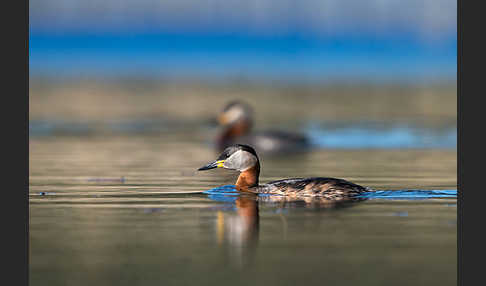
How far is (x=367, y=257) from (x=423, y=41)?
497 ft

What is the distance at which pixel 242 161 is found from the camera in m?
13.5

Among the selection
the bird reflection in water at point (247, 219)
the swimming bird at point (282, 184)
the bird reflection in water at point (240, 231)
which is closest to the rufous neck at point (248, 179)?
the swimming bird at point (282, 184)

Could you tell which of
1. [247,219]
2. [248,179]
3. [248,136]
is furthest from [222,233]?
[248,136]

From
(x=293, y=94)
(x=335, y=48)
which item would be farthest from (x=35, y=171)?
(x=335, y=48)

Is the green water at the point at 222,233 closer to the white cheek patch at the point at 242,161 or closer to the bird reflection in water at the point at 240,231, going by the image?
the bird reflection in water at the point at 240,231

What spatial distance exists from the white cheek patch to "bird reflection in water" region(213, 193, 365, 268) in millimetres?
477

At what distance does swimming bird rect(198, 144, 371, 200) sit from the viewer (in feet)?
41.8

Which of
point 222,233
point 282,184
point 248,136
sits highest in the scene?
point 248,136

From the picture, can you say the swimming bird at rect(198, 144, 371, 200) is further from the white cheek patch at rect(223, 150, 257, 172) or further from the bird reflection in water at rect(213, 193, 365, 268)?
the bird reflection in water at rect(213, 193, 365, 268)

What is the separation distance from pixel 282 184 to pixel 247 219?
73.5 inches

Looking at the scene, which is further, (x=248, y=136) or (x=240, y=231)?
(x=248, y=136)

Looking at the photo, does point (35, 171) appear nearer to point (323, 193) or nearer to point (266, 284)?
point (323, 193)

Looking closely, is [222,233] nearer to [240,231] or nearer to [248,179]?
[240,231]

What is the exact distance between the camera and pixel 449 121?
87.8 feet
